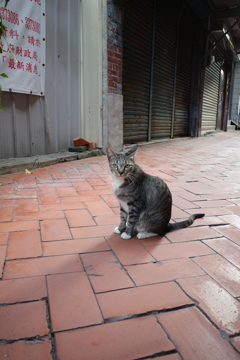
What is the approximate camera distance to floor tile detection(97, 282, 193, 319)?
45.4 inches

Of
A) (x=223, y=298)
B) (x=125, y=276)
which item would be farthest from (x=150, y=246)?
(x=223, y=298)

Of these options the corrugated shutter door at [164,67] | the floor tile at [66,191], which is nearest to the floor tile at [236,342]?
the floor tile at [66,191]

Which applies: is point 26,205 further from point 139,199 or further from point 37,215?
point 139,199

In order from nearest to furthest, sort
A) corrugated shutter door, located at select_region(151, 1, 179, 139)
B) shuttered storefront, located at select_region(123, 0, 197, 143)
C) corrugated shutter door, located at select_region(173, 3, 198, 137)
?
1. shuttered storefront, located at select_region(123, 0, 197, 143)
2. corrugated shutter door, located at select_region(151, 1, 179, 139)
3. corrugated shutter door, located at select_region(173, 3, 198, 137)

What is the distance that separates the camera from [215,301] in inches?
48.2

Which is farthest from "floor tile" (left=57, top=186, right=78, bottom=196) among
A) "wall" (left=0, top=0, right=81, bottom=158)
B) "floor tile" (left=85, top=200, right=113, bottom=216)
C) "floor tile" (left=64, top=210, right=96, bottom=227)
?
"wall" (left=0, top=0, right=81, bottom=158)

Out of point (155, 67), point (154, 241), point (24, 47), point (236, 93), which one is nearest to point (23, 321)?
point (154, 241)

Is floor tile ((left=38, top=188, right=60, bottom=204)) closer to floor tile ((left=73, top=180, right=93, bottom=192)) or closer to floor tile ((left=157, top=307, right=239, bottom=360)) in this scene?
floor tile ((left=73, top=180, right=93, bottom=192))

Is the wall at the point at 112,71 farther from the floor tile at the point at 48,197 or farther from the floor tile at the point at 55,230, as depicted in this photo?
the floor tile at the point at 55,230

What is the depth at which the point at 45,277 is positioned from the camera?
138 cm

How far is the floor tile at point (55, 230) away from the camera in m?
1.84

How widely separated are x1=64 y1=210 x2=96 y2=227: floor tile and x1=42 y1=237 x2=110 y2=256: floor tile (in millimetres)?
278

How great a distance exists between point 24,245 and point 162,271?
899mm

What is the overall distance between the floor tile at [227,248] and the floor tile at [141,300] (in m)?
0.49
